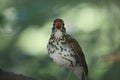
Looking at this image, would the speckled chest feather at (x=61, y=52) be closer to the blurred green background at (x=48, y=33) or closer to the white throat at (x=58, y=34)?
the white throat at (x=58, y=34)

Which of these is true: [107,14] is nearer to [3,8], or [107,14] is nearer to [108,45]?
[108,45]

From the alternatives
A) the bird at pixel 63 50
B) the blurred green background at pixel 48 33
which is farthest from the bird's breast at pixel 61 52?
the blurred green background at pixel 48 33

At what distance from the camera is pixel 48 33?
26.8 inches

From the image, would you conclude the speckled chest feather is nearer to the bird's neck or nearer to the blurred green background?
the bird's neck

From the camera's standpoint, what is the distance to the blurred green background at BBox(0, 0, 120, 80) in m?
0.70

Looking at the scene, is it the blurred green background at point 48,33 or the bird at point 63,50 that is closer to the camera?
the bird at point 63,50

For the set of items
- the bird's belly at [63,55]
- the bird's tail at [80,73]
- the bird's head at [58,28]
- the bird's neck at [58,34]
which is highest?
the bird's head at [58,28]

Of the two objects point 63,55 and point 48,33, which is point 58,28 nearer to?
point 63,55

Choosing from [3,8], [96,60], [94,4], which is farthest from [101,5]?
[3,8]

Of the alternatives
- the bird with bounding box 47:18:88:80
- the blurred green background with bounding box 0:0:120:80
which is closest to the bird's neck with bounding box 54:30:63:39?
the bird with bounding box 47:18:88:80

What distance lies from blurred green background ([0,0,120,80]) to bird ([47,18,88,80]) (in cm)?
12

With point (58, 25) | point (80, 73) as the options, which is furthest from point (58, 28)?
point (80, 73)

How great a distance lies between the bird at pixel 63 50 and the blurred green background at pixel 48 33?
117mm

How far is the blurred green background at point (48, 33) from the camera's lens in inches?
27.6
